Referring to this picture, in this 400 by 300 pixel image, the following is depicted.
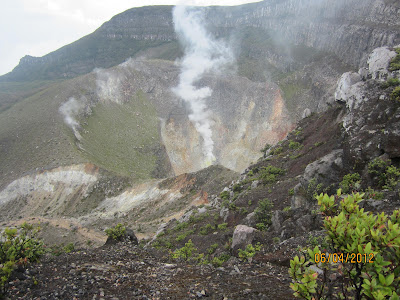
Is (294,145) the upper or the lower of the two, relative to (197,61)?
lower

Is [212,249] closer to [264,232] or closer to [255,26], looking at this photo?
[264,232]

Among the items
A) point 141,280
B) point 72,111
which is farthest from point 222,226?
point 72,111

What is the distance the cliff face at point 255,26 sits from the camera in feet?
219

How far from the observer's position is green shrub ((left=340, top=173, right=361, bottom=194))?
14117mm

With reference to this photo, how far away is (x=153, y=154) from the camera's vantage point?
68.8m

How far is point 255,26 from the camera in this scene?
122875mm

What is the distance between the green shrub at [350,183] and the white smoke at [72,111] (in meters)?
57.1

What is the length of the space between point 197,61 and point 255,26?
36718mm

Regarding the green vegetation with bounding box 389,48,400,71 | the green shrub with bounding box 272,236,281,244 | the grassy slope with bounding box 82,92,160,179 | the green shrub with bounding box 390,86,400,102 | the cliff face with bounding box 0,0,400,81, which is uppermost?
the cliff face with bounding box 0,0,400,81

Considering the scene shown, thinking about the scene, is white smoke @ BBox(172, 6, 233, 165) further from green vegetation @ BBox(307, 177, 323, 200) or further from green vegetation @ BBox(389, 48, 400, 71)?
green vegetation @ BBox(307, 177, 323, 200)

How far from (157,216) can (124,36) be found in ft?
466

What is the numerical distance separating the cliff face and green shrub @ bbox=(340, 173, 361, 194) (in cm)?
5428

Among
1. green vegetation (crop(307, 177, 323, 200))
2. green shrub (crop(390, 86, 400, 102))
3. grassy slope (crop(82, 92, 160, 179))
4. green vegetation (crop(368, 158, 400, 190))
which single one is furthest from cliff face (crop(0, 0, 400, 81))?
green vegetation (crop(307, 177, 323, 200))

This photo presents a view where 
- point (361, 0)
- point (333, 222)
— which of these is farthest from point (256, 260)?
point (361, 0)
